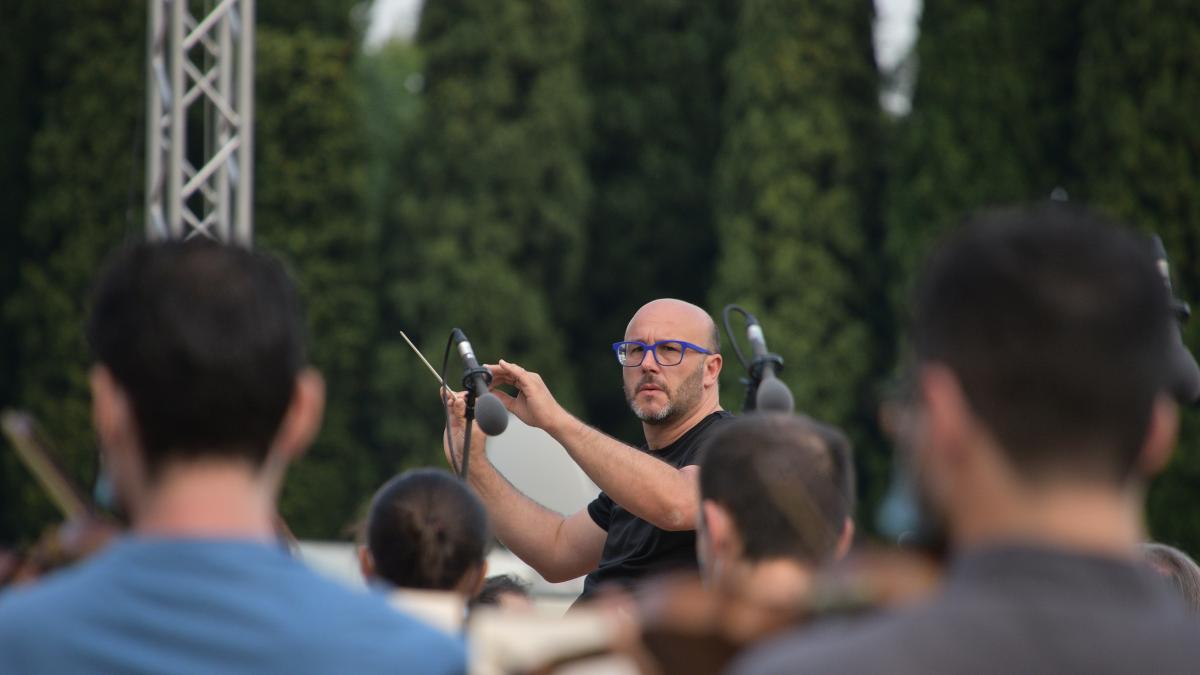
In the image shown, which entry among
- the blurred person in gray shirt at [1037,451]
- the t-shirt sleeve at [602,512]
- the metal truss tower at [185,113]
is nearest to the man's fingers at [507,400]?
the t-shirt sleeve at [602,512]

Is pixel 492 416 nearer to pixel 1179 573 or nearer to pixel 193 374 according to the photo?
pixel 1179 573

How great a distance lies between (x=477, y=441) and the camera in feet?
15.4

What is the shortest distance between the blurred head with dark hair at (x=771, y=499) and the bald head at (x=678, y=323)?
2.46 metres

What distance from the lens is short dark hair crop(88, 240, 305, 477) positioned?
176 cm

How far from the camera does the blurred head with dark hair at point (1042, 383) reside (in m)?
1.47

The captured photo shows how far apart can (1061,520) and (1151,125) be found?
1501 centimetres

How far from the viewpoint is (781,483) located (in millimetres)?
2436

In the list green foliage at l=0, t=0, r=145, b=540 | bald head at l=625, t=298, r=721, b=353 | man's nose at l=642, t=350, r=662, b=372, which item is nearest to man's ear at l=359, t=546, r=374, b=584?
man's nose at l=642, t=350, r=662, b=372

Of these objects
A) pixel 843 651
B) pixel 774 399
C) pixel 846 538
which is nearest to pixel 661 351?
pixel 774 399

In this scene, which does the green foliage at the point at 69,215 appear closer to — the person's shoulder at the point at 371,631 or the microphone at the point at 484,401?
the microphone at the point at 484,401

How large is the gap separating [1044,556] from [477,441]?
3359 mm

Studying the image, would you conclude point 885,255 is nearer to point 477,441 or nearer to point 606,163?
point 606,163

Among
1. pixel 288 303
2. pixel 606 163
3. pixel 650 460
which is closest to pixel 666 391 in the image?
pixel 650 460

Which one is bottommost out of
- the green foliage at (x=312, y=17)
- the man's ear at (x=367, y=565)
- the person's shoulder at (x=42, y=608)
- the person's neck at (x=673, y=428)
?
the man's ear at (x=367, y=565)
